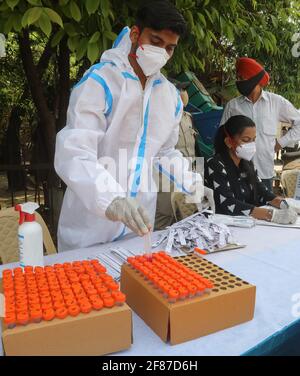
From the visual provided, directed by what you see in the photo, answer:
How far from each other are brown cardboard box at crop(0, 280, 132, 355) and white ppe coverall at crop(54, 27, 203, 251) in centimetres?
46

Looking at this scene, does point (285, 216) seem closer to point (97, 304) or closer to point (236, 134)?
point (236, 134)

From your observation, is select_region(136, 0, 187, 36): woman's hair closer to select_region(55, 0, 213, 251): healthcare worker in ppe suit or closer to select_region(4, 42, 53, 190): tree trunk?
select_region(55, 0, 213, 251): healthcare worker in ppe suit

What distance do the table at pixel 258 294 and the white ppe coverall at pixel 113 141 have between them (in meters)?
0.17

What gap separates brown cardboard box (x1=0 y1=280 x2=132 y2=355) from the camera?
743 mm

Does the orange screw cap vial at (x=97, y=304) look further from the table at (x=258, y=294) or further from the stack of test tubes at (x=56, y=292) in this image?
the table at (x=258, y=294)

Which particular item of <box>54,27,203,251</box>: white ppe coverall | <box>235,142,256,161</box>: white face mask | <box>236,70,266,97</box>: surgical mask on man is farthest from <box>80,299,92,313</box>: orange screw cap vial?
<box>236,70,266,97</box>: surgical mask on man

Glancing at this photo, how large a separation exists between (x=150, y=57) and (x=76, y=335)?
1101 mm

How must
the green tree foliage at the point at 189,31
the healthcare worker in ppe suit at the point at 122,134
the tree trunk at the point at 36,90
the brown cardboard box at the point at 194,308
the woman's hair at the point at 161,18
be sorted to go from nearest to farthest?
the brown cardboard box at the point at 194,308, the healthcare worker in ppe suit at the point at 122,134, the woman's hair at the point at 161,18, the green tree foliage at the point at 189,31, the tree trunk at the point at 36,90

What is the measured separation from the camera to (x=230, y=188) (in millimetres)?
2398

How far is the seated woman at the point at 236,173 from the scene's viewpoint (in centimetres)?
232

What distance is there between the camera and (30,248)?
1.13m

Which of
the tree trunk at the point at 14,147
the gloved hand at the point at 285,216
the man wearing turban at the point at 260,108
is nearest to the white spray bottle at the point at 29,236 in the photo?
the gloved hand at the point at 285,216

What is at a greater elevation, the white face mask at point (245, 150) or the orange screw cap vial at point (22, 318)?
the white face mask at point (245, 150)
